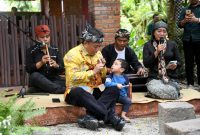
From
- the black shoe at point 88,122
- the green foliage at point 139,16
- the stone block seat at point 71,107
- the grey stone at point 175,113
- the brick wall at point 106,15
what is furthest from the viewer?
the green foliage at point 139,16

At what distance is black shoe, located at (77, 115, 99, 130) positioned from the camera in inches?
196

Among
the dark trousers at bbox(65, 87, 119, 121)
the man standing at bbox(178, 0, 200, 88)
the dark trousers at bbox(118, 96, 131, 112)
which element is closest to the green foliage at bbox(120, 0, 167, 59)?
the man standing at bbox(178, 0, 200, 88)

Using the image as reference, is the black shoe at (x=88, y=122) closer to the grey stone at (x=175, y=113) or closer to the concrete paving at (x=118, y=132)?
the concrete paving at (x=118, y=132)

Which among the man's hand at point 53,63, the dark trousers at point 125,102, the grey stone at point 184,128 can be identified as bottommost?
the dark trousers at point 125,102

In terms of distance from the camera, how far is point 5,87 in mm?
7340

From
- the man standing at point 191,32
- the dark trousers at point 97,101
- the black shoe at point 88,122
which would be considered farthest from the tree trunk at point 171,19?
the black shoe at point 88,122

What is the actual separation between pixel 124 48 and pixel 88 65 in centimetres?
119

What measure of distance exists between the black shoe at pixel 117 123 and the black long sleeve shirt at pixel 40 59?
1.61 metres

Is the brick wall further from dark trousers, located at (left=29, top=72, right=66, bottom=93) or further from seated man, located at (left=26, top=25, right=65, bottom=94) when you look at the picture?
dark trousers, located at (left=29, top=72, right=66, bottom=93)

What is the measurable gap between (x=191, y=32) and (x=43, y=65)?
2.89m

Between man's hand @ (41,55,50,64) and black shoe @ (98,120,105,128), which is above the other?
man's hand @ (41,55,50,64)

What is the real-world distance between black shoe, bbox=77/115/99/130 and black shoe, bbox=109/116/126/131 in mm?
234

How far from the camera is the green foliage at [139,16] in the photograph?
41.3ft

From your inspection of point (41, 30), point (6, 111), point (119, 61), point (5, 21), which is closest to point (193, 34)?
point (119, 61)
